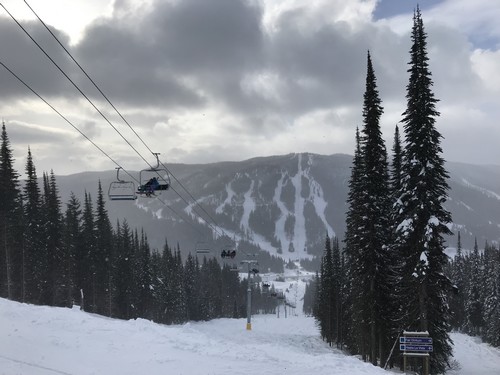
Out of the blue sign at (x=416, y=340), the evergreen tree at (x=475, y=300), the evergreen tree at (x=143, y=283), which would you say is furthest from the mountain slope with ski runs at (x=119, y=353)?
the evergreen tree at (x=475, y=300)

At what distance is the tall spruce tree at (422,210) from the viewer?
27.9 metres

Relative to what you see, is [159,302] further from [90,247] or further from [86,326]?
[86,326]

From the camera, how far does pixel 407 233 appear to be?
28719 mm

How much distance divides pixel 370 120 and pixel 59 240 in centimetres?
4236

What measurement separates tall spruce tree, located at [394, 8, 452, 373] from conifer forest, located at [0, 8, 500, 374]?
7cm

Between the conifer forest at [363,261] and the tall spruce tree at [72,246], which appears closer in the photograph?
the conifer forest at [363,261]

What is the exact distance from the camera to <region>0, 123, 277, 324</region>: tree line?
49656 millimetres

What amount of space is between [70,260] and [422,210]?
155ft

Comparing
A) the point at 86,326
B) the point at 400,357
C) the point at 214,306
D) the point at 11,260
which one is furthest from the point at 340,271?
the point at 214,306

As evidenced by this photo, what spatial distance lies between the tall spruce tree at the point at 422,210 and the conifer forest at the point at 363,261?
0.07m

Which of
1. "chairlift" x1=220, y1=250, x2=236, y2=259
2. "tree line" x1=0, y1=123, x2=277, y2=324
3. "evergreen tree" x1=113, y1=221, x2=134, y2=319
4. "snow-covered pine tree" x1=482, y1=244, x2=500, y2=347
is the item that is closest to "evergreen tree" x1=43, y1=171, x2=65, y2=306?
"tree line" x1=0, y1=123, x2=277, y2=324

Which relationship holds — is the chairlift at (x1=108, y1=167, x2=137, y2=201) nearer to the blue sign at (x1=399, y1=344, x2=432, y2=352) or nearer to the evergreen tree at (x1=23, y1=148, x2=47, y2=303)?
the blue sign at (x1=399, y1=344, x2=432, y2=352)

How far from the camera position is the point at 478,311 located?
88.0m

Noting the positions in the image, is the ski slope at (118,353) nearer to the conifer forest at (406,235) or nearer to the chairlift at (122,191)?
the chairlift at (122,191)
